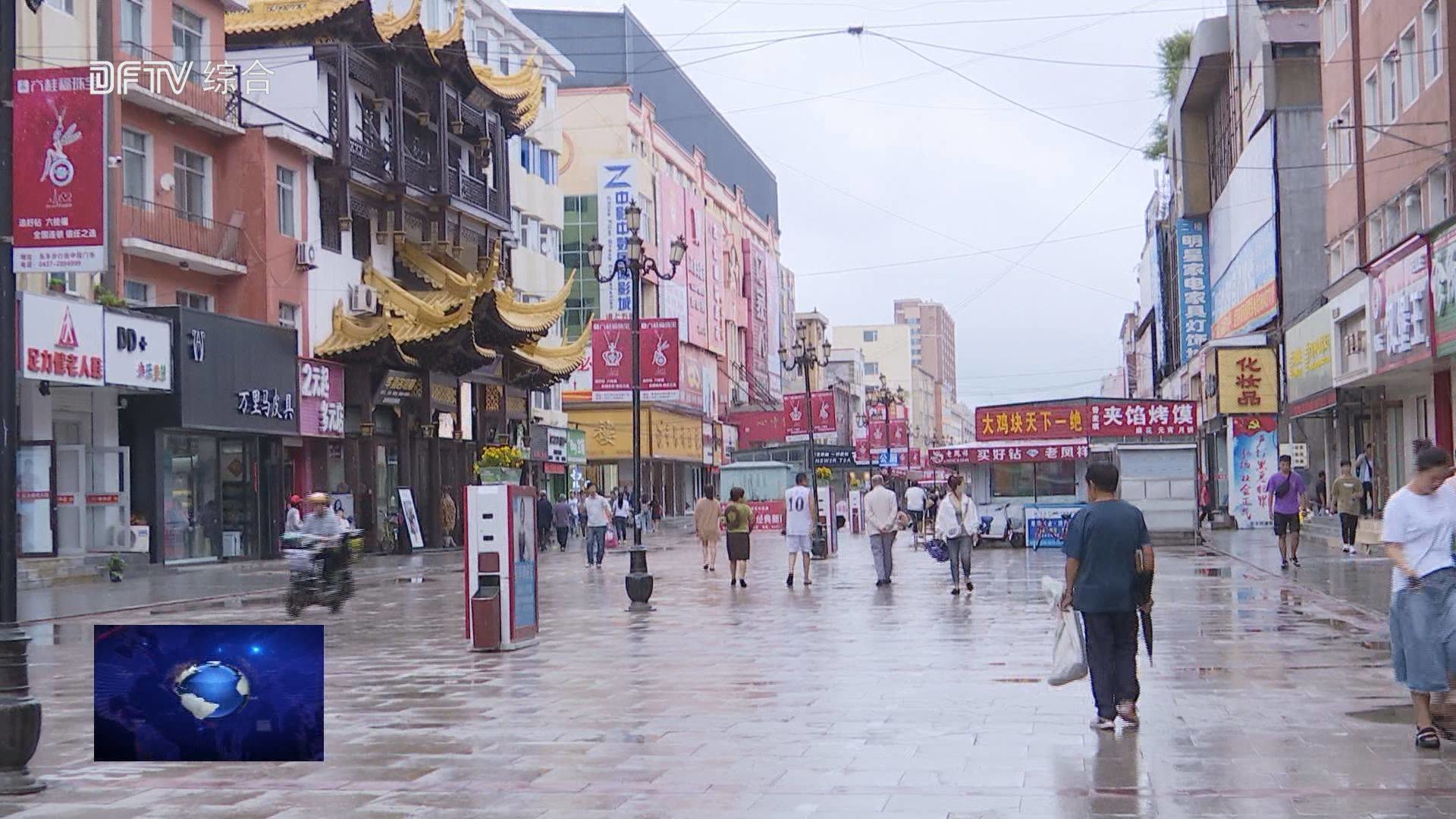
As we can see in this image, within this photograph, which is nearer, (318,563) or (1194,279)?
(318,563)

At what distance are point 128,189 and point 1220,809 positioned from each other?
30669 mm

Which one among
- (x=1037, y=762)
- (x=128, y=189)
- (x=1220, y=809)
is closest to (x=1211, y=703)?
(x=1037, y=762)

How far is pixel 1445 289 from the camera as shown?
25.4 metres

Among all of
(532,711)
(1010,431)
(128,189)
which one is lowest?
(532,711)

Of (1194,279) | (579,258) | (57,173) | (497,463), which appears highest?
(579,258)

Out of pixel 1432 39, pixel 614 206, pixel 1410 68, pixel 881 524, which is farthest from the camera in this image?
pixel 614 206

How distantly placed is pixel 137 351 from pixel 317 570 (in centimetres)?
1199

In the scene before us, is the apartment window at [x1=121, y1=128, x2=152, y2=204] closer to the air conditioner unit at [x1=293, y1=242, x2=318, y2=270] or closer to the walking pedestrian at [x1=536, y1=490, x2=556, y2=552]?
the air conditioner unit at [x1=293, y1=242, x2=318, y2=270]

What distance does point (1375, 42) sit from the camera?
3338 cm

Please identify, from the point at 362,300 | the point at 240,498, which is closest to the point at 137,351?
the point at 240,498

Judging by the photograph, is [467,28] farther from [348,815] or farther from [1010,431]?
[348,815]

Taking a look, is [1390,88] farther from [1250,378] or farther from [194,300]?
[194,300]

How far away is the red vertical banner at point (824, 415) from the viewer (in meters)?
53.7

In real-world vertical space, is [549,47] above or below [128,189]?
above
